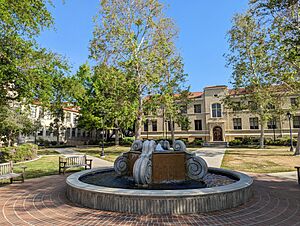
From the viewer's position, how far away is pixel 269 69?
18516 millimetres

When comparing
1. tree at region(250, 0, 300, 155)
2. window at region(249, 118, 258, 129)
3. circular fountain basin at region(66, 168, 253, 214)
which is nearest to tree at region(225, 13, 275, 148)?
tree at region(250, 0, 300, 155)

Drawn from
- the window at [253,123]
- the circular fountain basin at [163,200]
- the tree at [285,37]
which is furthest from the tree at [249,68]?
the circular fountain basin at [163,200]

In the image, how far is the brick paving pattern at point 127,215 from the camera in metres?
4.84

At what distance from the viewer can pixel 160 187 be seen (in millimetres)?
7117

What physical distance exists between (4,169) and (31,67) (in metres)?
5.31

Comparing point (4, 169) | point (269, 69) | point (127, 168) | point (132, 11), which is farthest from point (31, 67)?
point (269, 69)

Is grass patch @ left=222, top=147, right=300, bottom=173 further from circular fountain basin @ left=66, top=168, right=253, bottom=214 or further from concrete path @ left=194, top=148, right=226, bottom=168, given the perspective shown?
circular fountain basin @ left=66, top=168, right=253, bottom=214

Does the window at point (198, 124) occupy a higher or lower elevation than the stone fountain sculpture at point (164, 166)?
higher

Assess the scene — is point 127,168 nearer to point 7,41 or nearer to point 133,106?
point 7,41

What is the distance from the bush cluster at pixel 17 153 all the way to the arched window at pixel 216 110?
100 feet

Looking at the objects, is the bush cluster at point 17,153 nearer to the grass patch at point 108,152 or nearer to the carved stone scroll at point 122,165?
the grass patch at point 108,152

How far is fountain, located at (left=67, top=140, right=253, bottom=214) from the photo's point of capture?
5332 millimetres

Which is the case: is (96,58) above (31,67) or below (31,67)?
above

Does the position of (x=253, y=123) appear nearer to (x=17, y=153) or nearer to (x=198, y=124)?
(x=198, y=124)
